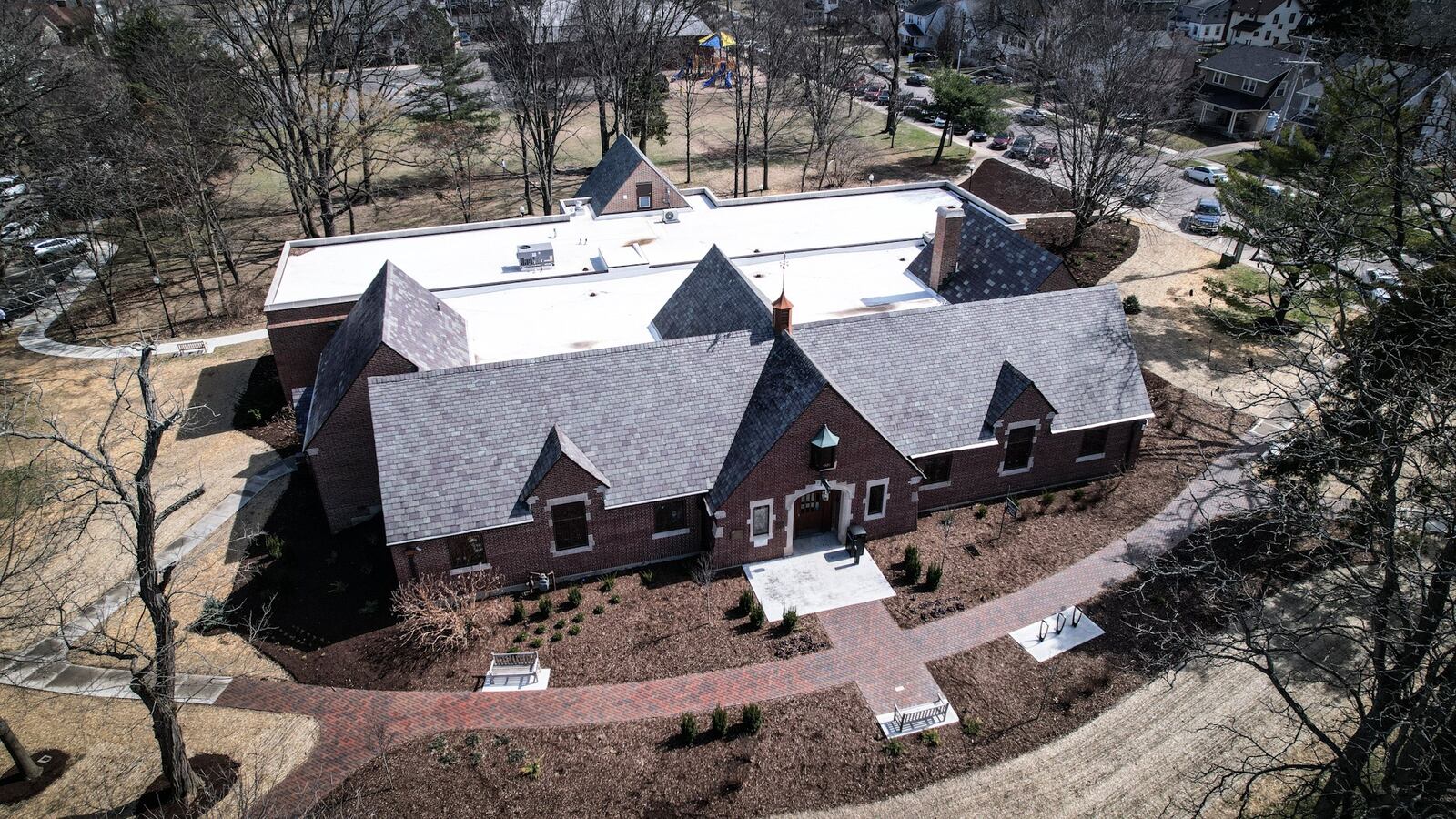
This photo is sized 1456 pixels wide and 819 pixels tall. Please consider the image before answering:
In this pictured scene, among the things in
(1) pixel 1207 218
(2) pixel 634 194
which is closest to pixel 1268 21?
(1) pixel 1207 218

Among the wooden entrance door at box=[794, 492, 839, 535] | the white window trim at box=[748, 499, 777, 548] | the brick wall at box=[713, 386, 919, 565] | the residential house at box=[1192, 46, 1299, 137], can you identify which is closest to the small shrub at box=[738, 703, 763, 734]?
the brick wall at box=[713, 386, 919, 565]

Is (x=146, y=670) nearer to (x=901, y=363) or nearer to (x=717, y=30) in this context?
(x=901, y=363)

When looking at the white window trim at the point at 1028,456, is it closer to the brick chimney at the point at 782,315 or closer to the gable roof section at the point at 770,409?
the gable roof section at the point at 770,409

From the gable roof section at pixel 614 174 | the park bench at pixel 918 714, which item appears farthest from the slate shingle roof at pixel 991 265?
the park bench at pixel 918 714

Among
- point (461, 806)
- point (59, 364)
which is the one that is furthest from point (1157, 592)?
point (59, 364)

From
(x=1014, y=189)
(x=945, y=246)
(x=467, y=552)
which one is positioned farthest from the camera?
(x=1014, y=189)

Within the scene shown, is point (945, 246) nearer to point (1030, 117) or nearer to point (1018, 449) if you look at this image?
point (1018, 449)

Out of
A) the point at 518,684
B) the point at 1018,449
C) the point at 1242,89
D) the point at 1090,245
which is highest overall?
the point at 1242,89
